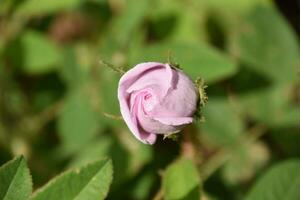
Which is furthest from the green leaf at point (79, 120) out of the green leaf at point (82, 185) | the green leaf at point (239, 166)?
the green leaf at point (82, 185)

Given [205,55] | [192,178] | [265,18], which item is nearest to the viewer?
[192,178]

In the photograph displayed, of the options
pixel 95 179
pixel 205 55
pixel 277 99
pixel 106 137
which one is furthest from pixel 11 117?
pixel 95 179

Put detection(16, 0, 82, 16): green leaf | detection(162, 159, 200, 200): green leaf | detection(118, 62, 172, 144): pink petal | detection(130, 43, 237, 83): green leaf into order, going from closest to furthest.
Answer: detection(118, 62, 172, 144): pink petal
detection(162, 159, 200, 200): green leaf
detection(130, 43, 237, 83): green leaf
detection(16, 0, 82, 16): green leaf

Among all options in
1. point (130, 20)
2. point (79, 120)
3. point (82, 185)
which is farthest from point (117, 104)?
point (82, 185)

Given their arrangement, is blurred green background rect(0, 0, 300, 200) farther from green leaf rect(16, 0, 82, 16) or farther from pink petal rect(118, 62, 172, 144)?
pink petal rect(118, 62, 172, 144)

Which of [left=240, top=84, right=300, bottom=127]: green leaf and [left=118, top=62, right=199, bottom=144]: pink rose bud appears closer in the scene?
[left=118, top=62, right=199, bottom=144]: pink rose bud

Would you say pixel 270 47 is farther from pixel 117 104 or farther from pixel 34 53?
pixel 34 53

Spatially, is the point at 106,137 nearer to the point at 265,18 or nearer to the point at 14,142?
the point at 14,142

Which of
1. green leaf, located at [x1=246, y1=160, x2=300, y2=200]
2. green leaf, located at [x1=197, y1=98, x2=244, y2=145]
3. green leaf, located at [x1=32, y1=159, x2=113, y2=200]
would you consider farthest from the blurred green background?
green leaf, located at [x1=32, y1=159, x2=113, y2=200]
